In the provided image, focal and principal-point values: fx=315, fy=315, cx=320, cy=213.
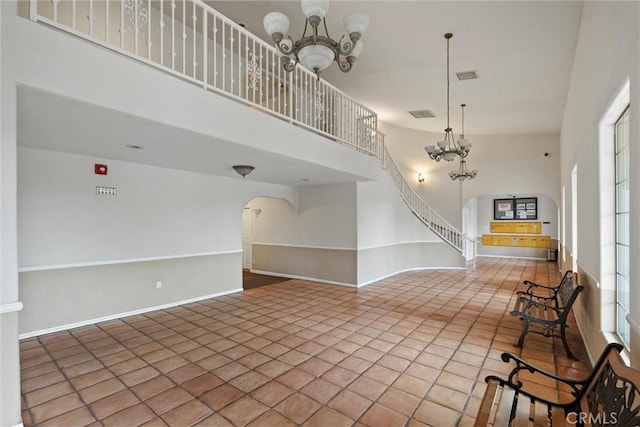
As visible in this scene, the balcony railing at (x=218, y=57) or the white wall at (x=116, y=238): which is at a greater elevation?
the balcony railing at (x=218, y=57)

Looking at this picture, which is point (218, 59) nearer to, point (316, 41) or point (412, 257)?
point (316, 41)

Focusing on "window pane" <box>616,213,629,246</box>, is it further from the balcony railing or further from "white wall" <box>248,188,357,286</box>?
"white wall" <box>248,188,357,286</box>

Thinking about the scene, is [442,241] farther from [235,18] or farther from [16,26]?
[16,26]

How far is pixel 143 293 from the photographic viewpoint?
5.11 m

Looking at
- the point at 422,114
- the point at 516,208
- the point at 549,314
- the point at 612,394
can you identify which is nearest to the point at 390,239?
the point at 422,114

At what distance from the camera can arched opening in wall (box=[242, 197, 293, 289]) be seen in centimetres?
811

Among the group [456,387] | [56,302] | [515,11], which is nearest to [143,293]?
[56,302]

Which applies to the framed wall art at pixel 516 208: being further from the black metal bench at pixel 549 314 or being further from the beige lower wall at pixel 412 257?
the black metal bench at pixel 549 314

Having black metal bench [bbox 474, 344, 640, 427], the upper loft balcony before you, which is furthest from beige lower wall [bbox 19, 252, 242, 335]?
black metal bench [bbox 474, 344, 640, 427]

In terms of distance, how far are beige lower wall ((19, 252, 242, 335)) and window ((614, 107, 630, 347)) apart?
18.9 ft

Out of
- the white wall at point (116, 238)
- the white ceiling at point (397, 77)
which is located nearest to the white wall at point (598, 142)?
the white ceiling at point (397, 77)

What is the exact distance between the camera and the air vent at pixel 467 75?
19.7 feet

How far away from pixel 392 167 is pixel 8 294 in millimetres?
8340

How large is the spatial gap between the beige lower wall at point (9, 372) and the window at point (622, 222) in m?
4.48
